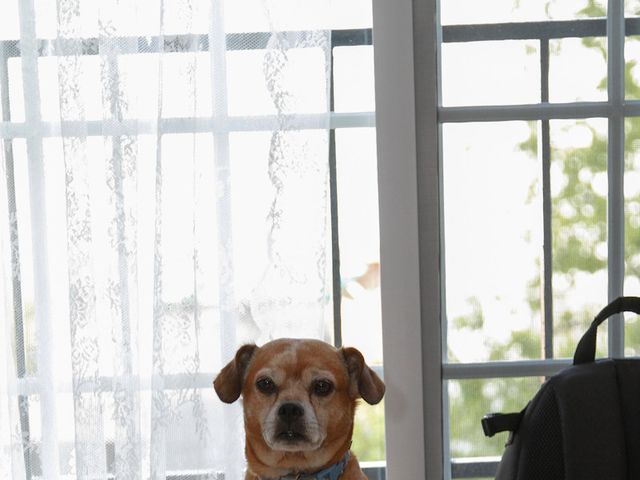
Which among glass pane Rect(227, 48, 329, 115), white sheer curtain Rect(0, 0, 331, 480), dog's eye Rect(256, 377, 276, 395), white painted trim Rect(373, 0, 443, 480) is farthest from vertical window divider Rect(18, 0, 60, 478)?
white painted trim Rect(373, 0, 443, 480)

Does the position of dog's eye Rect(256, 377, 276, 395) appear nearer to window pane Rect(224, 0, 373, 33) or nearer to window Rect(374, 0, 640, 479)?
window Rect(374, 0, 640, 479)

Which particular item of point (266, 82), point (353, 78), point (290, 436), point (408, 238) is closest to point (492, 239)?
point (408, 238)

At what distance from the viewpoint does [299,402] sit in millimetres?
1273

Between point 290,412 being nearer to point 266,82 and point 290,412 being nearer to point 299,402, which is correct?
point 299,402

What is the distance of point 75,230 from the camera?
5.05 feet

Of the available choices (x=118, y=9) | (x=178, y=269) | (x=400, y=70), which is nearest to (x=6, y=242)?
(x=178, y=269)

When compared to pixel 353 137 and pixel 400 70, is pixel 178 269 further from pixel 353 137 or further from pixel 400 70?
pixel 400 70

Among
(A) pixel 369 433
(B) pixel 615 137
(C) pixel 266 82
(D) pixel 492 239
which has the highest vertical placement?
(C) pixel 266 82

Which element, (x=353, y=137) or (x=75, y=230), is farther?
(x=353, y=137)

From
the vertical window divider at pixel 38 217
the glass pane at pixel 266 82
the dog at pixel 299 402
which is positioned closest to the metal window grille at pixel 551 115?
the glass pane at pixel 266 82

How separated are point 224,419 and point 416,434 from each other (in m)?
0.35

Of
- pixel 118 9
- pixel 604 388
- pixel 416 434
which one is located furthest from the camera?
pixel 416 434

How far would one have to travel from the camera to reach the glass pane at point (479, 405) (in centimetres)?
167

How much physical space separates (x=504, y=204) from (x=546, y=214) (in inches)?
3.1
